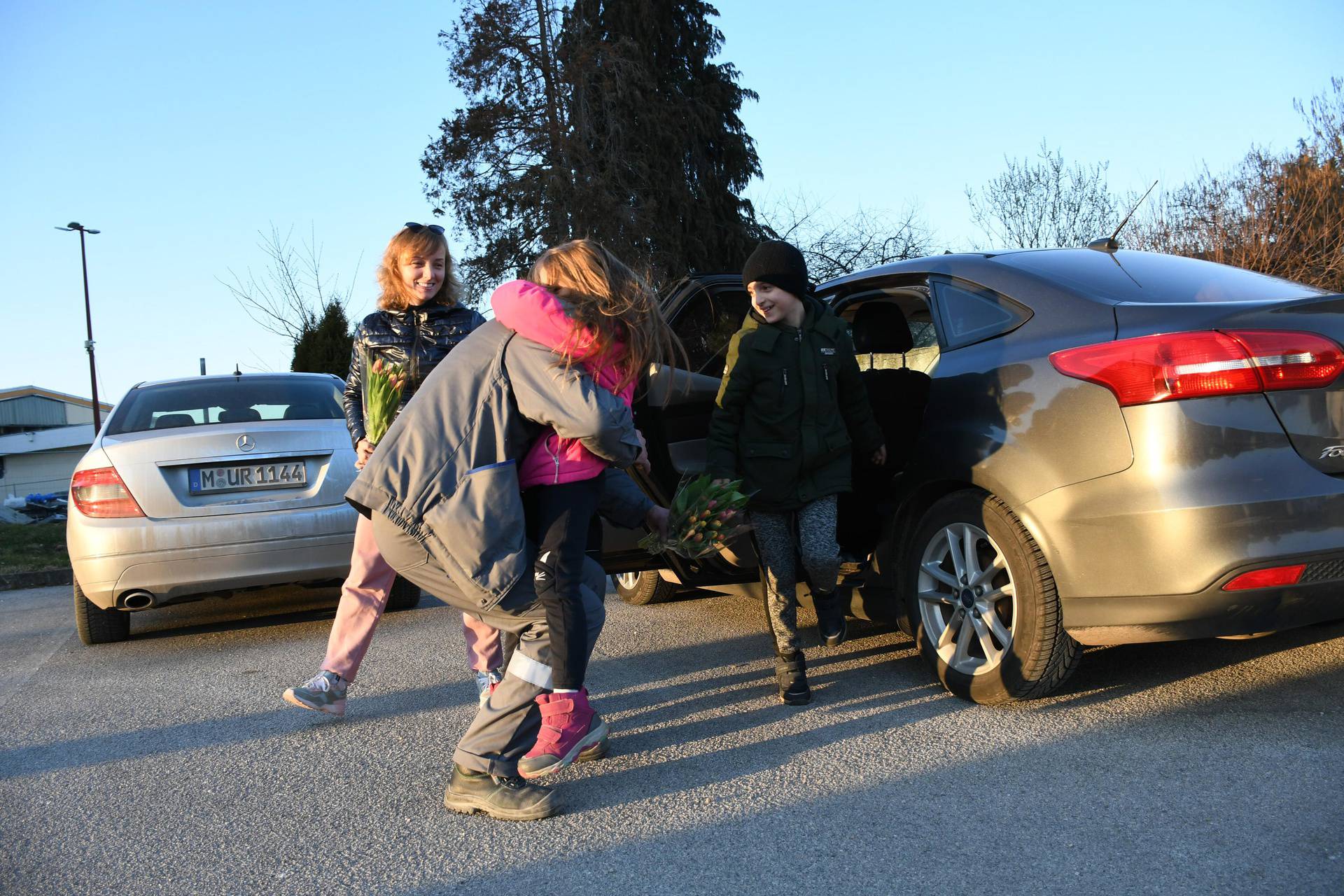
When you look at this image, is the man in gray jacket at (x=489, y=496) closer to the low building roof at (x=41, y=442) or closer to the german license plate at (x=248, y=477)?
the german license plate at (x=248, y=477)

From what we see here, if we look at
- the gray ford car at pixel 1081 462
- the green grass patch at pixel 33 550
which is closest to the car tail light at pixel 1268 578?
the gray ford car at pixel 1081 462

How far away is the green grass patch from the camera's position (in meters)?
9.50

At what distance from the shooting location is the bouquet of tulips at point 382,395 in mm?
4043

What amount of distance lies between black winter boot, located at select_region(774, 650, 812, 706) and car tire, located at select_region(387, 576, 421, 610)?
291cm

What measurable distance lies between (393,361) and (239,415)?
2286mm

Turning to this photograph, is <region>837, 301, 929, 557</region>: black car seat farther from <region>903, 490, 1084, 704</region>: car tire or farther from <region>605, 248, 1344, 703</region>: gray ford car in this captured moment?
<region>903, 490, 1084, 704</region>: car tire

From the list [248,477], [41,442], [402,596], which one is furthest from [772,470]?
[41,442]

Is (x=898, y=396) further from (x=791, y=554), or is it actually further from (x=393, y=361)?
(x=393, y=361)

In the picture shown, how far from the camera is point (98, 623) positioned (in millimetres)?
5820

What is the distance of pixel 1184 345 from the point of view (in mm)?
3139

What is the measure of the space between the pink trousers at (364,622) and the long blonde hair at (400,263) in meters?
0.85

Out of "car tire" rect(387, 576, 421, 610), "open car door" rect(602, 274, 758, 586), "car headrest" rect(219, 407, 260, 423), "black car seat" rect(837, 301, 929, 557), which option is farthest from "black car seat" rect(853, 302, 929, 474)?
"car headrest" rect(219, 407, 260, 423)

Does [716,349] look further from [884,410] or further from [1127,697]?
[1127,697]

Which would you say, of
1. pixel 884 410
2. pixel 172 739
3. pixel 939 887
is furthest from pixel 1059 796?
pixel 172 739
